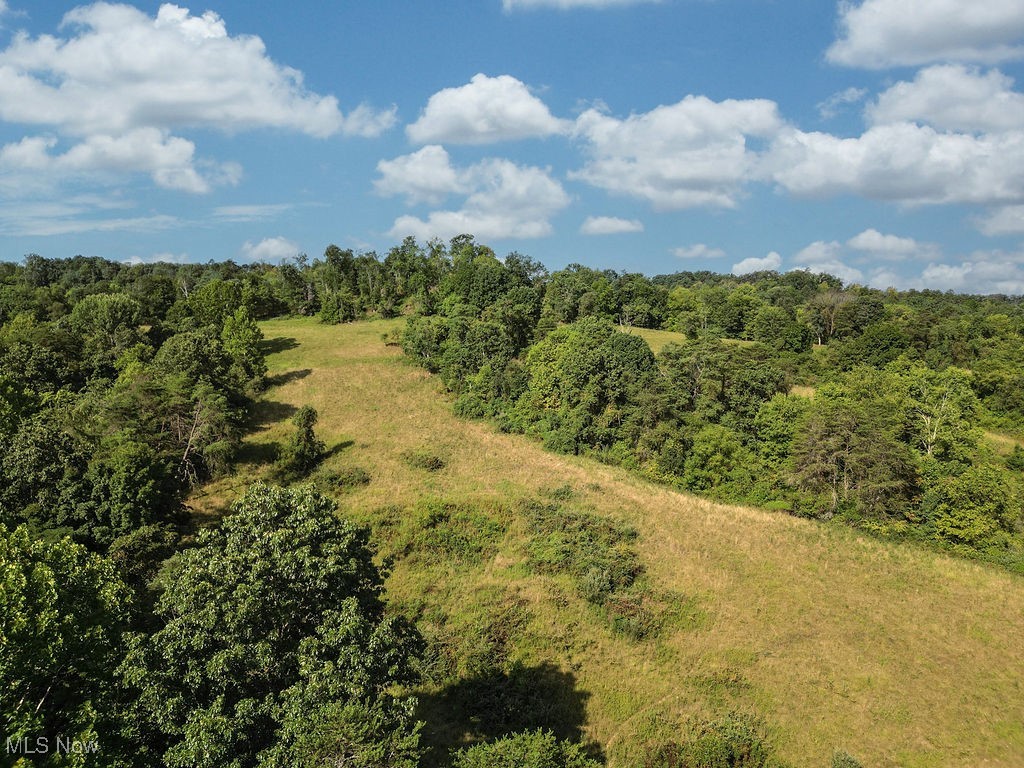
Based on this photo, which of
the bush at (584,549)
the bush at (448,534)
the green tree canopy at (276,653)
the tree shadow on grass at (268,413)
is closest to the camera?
the green tree canopy at (276,653)

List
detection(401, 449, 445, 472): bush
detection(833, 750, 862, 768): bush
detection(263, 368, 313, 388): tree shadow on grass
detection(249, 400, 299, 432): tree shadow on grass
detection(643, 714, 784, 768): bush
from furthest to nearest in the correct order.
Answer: detection(263, 368, 313, 388): tree shadow on grass, detection(249, 400, 299, 432): tree shadow on grass, detection(401, 449, 445, 472): bush, detection(643, 714, 784, 768): bush, detection(833, 750, 862, 768): bush

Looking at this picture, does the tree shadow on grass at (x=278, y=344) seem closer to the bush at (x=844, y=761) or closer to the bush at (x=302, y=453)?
the bush at (x=302, y=453)

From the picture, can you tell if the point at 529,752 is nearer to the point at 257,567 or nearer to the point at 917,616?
the point at 257,567

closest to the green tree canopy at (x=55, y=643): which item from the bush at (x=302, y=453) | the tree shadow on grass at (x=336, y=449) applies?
the bush at (x=302, y=453)

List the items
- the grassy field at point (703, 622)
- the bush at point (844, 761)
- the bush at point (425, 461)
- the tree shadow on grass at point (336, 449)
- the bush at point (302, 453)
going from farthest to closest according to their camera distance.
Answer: the tree shadow on grass at point (336, 449) → the bush at point (425, 461) → the bush at point (302, 453) → the grassy field at point (703, 622) → the bush at point (844, 761)

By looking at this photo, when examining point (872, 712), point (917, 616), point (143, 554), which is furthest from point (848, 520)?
point (143, 554)

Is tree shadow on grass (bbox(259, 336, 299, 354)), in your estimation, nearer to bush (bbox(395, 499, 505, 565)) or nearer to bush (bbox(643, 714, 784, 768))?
bush (bbox(395, 499, 505, 565))

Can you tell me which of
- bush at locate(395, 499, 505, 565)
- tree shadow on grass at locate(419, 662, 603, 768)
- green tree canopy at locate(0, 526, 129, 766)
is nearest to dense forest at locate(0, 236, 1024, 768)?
green tree canopy at locate(0, 526, 129, 766)
